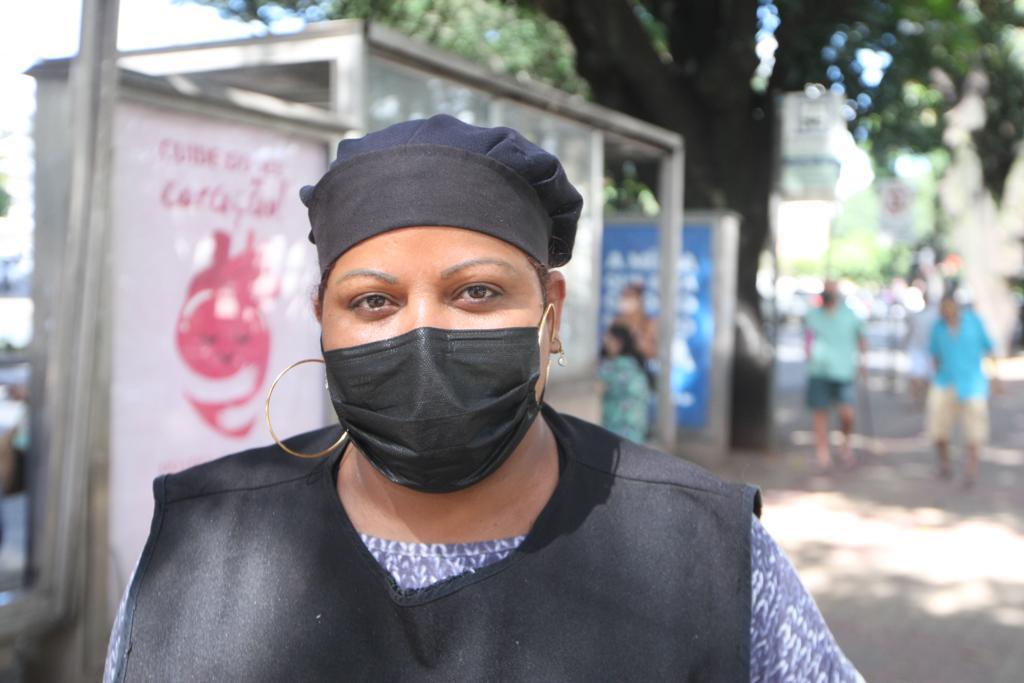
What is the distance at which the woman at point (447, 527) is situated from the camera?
1490 mm

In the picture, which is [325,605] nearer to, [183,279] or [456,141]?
[456,141]

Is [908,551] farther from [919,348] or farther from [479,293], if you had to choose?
[919,348]

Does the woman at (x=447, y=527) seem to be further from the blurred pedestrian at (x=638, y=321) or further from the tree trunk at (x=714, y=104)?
the tree trunk at (x=714, y=104)

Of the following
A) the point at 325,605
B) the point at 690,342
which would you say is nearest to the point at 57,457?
the point at 325,605

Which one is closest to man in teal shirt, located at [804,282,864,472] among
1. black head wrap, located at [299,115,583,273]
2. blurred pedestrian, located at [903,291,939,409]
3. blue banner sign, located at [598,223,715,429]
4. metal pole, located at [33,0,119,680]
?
blue banner sign, located at [598,223,715,429]

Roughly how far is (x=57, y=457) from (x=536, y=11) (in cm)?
795

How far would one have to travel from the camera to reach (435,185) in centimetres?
152

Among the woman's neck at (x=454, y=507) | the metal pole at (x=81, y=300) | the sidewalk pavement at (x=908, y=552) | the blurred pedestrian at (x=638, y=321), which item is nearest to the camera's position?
the woman's neck at (x=454, y=507)

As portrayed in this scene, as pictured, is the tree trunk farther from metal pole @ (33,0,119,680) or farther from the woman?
the woman

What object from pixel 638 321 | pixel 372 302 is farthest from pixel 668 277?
pixel 372 302

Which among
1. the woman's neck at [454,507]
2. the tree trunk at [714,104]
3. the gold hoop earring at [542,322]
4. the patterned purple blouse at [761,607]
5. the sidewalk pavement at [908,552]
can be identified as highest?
the tree trunk at [714,104]

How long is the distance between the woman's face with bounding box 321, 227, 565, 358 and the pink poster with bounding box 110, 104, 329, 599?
2.61 metres

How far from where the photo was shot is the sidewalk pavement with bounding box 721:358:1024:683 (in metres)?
5.41

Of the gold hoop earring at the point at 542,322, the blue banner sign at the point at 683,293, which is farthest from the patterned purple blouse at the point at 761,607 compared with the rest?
the blue banner sign at the point at 683,293
